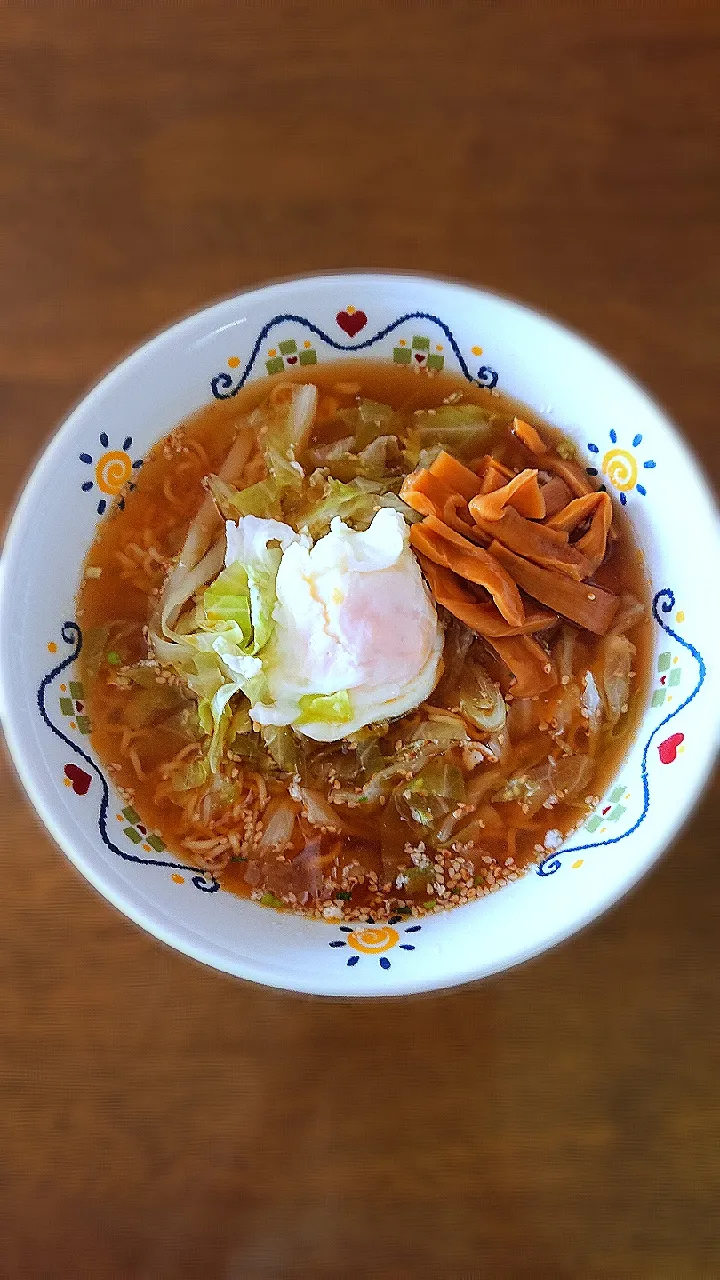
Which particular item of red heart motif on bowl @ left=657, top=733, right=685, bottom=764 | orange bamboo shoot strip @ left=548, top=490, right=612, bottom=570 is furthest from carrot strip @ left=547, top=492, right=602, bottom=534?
red heart motif on bowl @ left=657, top=733, right=685, bottom=764

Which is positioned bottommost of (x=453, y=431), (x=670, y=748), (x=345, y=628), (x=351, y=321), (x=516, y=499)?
(x=670, y=748)

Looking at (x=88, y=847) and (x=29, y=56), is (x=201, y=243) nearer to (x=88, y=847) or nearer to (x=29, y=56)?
(x=29, y=56)

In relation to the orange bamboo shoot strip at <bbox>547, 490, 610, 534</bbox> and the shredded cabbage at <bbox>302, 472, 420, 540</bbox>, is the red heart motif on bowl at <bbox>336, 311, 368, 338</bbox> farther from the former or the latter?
the orange bamboo shoot strip at <bbox>547, 490, 610, 534</bbox>

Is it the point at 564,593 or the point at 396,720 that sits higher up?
the point at 564,593

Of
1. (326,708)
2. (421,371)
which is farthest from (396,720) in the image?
(421,371)

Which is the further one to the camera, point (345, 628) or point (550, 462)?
point (550, 462)

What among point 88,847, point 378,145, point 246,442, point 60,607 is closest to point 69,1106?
point 88,847

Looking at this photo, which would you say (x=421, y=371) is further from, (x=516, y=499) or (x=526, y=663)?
(x=526, y=663)
